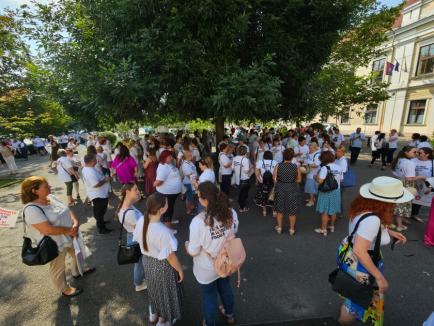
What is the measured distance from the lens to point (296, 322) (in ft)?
8.37

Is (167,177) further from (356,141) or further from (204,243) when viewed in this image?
(356,141)

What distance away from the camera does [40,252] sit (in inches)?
109

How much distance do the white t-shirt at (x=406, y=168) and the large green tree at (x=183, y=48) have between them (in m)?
3.06

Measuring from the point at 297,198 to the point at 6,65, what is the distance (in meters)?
13.0

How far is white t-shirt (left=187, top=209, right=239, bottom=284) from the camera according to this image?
222cm

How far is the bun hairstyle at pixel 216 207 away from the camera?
2232 mm

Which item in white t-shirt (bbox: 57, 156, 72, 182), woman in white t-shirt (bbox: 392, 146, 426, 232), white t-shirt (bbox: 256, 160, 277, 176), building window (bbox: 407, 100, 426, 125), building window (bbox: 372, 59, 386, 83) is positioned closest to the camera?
woman in white t-shirt (bbox: 392, 146, 426, 232)

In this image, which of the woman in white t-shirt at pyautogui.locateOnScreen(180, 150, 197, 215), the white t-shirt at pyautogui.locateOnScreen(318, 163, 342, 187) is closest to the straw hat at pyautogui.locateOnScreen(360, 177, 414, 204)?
the white t-shirt at pyautogui.locateOnScreen(318, 163, 342, 187)

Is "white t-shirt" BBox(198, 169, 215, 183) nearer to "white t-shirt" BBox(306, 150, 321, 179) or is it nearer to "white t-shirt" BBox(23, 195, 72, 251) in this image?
"white t-shirt" BBox(23, 195, 72, 251)

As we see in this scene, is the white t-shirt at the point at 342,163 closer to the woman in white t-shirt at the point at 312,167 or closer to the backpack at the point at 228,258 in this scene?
the woman in white t-shirt at the point at 312,167

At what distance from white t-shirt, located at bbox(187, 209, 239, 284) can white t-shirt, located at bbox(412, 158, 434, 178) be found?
16.4 ft

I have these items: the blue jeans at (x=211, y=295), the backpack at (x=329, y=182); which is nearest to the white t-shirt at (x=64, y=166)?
the blue jeans at (x=211, y=295)

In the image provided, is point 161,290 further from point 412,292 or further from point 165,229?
point 412,292

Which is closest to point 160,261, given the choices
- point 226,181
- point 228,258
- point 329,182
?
point 228,258
